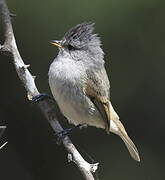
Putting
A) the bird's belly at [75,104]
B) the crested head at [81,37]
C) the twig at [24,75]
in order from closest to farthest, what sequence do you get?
the twig at [24,75] < the bird's belly at [75,104] < the crested head at [81,37]

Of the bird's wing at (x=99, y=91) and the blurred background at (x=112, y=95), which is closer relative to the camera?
the bird's wing at (x=99, y=91)

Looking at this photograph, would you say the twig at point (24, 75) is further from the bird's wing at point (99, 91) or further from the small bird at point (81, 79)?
the bird's wing at point (99, 91)

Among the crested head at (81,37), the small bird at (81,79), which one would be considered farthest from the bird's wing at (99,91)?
the crested head at (81,37)

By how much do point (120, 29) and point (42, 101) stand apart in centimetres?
300

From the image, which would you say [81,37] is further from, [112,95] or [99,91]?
[112,95]

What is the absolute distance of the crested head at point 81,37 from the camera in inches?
229

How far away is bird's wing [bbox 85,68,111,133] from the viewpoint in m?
5.87

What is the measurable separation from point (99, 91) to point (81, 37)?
0.43 metres

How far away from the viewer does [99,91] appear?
5934 mm

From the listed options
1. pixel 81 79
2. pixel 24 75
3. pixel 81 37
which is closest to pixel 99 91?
pixel 81 79

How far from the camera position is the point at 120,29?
820cm

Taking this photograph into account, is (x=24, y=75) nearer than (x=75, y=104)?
Yes

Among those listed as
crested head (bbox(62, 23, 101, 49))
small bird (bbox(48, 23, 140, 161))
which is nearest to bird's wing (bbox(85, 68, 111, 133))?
small bird (bbox(48, 23, 140, 161))

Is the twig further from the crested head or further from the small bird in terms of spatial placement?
the crested head
